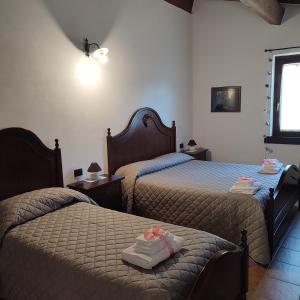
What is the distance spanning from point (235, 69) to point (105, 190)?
281 cm

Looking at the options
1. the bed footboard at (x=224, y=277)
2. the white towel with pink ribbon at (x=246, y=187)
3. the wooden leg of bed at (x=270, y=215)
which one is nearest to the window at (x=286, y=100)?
the white towel with pink ribbon at (x=246, y=187)

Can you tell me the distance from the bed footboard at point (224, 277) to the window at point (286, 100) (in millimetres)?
A: 2808

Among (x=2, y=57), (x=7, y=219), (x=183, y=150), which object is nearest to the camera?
(x=7, y=219)

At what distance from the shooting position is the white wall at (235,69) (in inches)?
163

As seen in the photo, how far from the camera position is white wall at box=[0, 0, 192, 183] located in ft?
7.95

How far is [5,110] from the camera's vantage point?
2.34 meters

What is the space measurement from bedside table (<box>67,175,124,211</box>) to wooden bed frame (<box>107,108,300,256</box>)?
14.4 inches

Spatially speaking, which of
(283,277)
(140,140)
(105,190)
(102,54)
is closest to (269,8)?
(102,54)

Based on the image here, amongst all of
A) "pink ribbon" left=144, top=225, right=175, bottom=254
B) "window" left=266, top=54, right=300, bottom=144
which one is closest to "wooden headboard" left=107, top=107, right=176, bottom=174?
"window" left=266, top=54, right=300, bottom=144

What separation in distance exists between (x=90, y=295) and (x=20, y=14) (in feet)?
7.17

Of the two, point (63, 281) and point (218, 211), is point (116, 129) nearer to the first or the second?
point (218, 211)

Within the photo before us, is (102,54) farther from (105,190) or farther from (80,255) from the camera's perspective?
(80,255)

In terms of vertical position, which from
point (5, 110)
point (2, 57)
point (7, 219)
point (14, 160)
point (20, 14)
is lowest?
point (7, 219)

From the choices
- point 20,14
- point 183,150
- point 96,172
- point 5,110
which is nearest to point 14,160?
point 5,110
